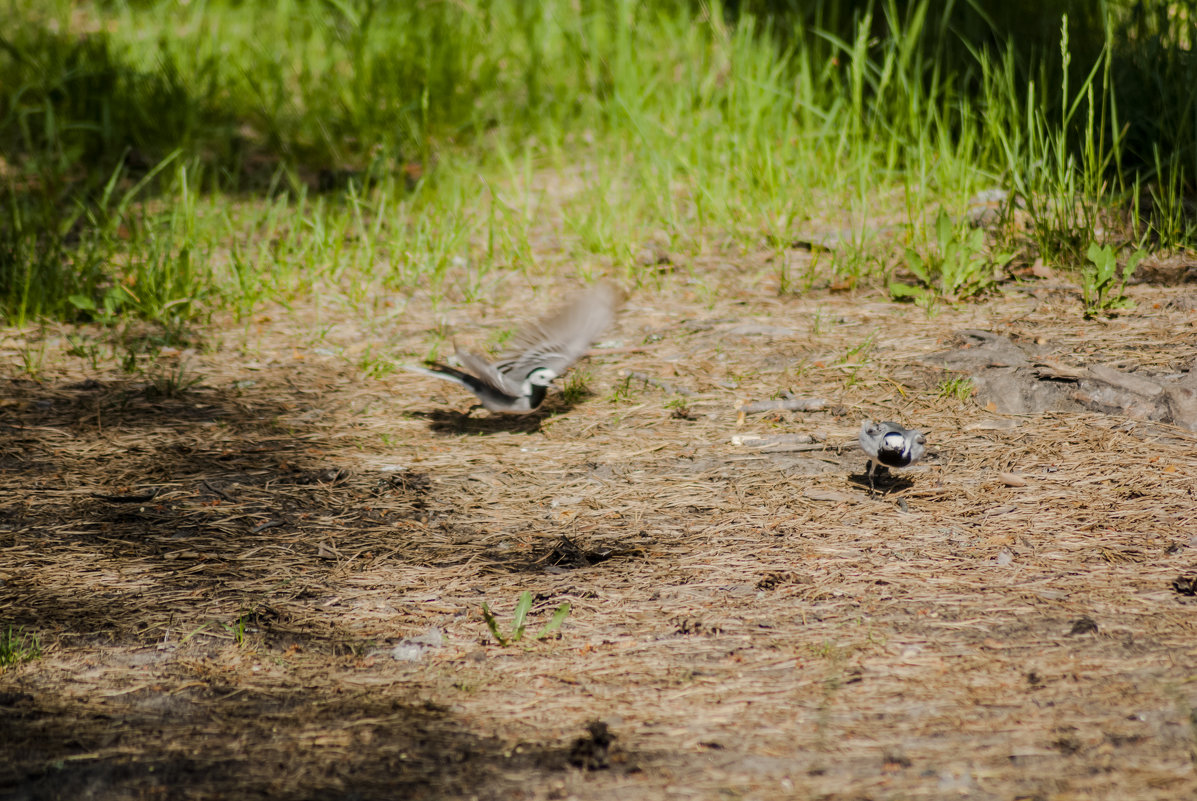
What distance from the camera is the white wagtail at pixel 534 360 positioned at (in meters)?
2.90

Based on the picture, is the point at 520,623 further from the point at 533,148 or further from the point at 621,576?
the point at 533,148

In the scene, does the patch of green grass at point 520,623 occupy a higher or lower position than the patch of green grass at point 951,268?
lower

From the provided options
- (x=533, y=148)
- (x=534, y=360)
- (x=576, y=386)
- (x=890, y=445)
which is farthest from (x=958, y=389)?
(x=533, y=148)

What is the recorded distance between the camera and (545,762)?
157cm

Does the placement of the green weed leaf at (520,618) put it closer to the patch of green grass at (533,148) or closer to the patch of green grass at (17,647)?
the patch of green grass at (17,647)

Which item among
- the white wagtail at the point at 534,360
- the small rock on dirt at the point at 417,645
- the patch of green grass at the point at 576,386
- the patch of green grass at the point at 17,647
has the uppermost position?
the white wagtail at the point at 534,360

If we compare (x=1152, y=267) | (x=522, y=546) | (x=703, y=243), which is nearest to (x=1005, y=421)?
(x=1152, y=267)

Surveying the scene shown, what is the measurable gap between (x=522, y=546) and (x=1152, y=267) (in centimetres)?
273

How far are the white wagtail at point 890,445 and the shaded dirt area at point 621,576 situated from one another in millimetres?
111

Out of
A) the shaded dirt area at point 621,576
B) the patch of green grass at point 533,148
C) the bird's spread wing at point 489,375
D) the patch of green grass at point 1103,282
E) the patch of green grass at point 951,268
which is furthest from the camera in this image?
the patch of green grass at point 533,148

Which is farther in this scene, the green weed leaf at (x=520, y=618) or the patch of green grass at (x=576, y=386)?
the patch of green grass at (x=576, y=386)

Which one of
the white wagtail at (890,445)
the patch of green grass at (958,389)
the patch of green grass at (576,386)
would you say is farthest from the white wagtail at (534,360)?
the patch of green grass at (958,389)

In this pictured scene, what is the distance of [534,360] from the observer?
10.1 ft

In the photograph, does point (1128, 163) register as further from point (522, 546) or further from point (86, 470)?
point (86, 470)
